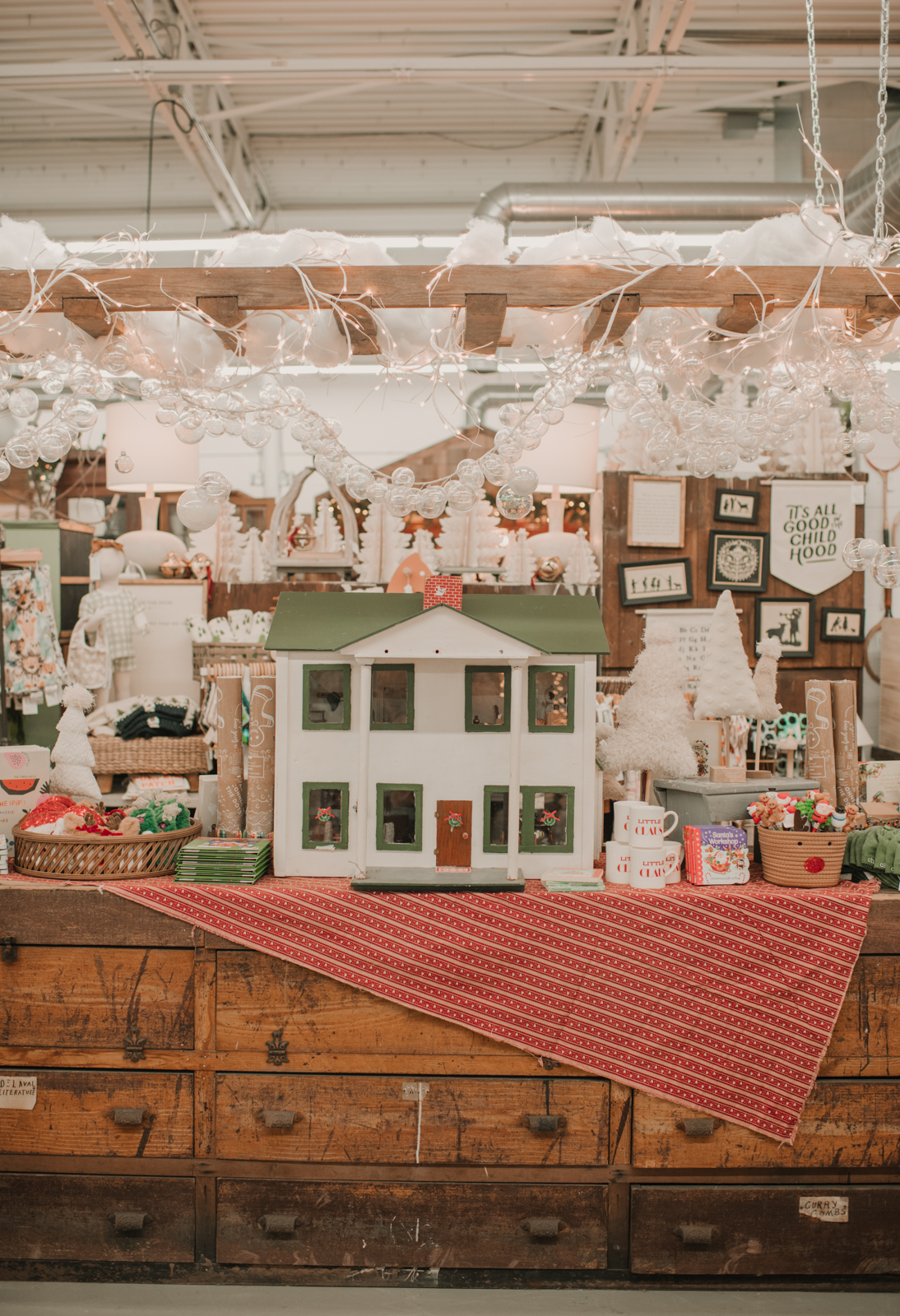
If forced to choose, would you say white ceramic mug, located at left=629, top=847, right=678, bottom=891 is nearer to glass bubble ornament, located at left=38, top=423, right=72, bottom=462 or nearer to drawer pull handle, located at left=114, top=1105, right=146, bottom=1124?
drawer pull handle, located at left=114, top=1105, right=146, bottom=1124

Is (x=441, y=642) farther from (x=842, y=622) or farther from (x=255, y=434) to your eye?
(x=842, y=622)

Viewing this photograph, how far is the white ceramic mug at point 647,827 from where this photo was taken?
230 cm

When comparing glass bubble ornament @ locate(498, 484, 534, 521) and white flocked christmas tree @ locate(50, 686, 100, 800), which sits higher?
glass bubble ornament @ locate(498, 484, 534, 521)

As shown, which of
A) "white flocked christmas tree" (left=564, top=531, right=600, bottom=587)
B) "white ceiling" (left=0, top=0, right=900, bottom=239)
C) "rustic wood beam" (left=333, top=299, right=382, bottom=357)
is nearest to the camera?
"rustic wood beam" (left=333, top=299, right=382, bottom=357)

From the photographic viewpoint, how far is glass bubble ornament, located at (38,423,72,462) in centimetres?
223

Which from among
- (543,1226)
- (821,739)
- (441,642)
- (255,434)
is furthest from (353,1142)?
(255,434)

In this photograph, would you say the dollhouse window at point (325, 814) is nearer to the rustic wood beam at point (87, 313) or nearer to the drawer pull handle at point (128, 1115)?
the drawer pull handle at point (128, 1115)

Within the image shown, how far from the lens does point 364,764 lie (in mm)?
2266

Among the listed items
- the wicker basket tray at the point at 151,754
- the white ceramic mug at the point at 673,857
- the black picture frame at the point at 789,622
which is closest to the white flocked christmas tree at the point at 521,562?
the black picture frame at the point at 789,622

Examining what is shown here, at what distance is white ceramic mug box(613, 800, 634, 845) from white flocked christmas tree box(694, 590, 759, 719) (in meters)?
0.39

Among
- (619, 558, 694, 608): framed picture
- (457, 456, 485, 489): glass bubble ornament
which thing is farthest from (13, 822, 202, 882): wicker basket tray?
(619, 558, 694, 608): framed picture

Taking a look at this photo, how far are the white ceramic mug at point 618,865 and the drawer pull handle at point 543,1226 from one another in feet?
2.63

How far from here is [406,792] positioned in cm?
231

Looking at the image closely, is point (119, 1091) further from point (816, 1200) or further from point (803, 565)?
point (803, 565)
